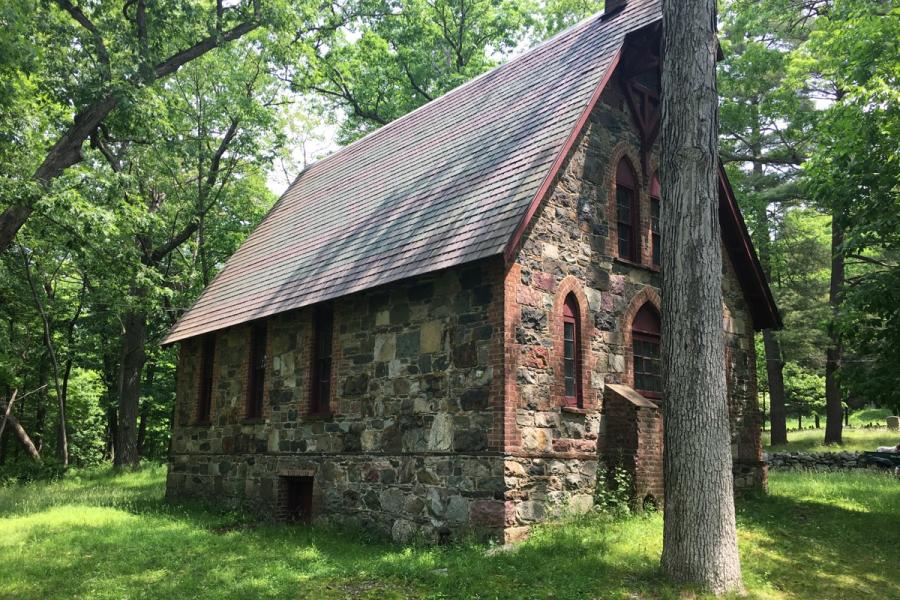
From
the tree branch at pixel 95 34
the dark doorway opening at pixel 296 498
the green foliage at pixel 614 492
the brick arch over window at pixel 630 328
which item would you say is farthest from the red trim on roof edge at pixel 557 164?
the tree branch at pixel 95 34

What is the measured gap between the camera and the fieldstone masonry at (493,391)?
930 centimetres

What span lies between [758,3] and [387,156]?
1363cm

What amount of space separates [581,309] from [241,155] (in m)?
17.0

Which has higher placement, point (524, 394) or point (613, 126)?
point (613, 126)

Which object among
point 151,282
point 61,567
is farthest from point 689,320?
point 151,282

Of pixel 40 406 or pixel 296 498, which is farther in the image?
pixel 40 406

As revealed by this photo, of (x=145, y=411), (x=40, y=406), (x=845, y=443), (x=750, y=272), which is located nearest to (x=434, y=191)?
(x=750, y=272)

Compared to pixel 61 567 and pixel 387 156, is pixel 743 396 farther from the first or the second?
pixel 61 567

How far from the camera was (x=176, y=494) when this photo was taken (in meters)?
16.2

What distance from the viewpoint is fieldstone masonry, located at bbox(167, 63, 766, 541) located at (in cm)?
930

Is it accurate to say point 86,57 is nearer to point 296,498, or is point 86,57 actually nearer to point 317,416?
point 317,416

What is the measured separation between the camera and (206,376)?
649 inches

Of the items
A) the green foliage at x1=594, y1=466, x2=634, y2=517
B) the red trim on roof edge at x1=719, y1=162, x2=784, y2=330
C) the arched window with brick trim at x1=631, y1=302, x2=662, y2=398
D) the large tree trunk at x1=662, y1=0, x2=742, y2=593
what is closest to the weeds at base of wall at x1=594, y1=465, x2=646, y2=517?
the green foliage at x1=594, y1=466, x2=634, y2=517

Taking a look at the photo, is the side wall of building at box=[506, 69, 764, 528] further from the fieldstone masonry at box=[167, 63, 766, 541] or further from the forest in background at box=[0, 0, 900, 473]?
the forest in background at box=[0, 0, 900, 473]
